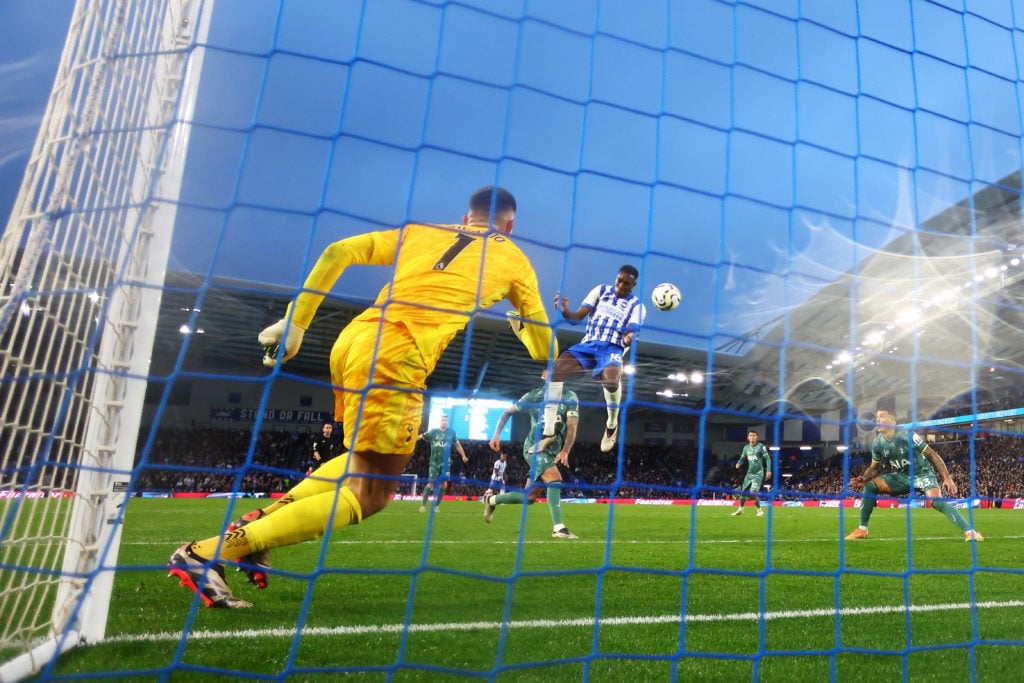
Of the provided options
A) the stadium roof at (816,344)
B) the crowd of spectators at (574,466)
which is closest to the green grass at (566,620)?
the stadium roof at (816,344)

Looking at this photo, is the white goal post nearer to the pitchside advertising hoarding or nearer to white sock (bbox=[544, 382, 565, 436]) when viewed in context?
white sock (bbox=[544, 382, 565, 436])

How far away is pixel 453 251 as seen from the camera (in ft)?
9.25

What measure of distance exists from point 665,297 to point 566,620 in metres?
4.58

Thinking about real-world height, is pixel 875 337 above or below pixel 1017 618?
above

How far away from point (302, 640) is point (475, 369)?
14975 mm

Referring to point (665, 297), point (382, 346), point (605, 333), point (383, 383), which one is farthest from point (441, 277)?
point (665, 297)

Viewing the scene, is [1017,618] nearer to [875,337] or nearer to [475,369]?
[875,337]

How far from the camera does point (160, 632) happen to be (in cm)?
301

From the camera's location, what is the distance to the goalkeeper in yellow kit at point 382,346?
2.40 meters

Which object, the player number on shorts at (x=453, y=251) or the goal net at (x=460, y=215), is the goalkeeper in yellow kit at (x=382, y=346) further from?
the goal net at (x=460, y=215)

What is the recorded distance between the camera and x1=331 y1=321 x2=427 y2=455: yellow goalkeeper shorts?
2.58m

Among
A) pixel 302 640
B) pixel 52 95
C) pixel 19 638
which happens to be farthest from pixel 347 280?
pixel 19 638

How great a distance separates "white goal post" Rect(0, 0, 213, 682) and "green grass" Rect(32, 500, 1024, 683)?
0.90ft

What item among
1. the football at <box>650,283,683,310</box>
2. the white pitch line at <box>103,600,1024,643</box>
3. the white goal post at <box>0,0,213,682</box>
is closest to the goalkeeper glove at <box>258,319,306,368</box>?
the white goal post at <box>0,0,213,682</box>
